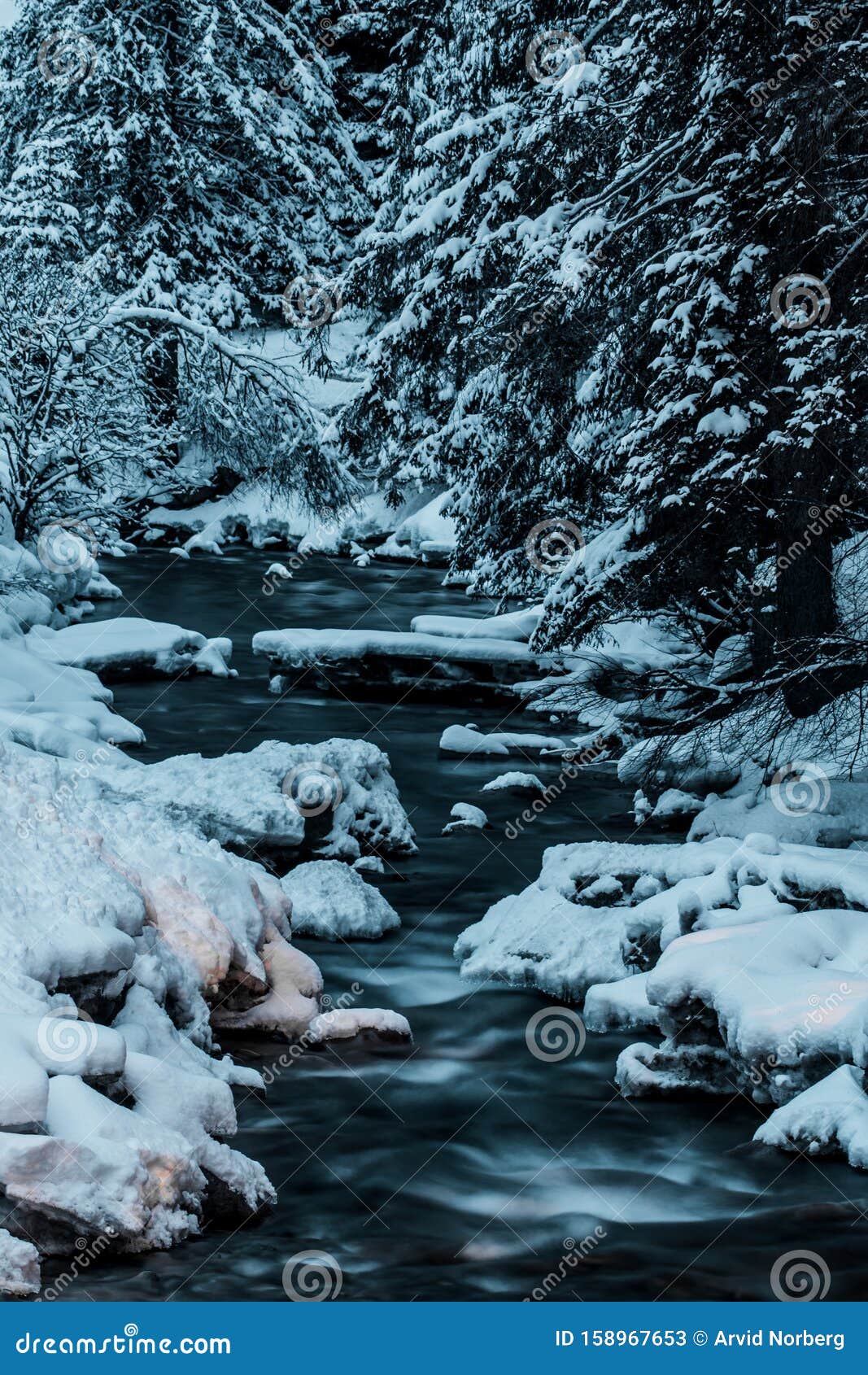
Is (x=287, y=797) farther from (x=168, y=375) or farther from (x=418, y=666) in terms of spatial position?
(x=168, y=375)

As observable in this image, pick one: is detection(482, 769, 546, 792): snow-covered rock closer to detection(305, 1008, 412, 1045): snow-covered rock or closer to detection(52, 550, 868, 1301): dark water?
detection(52, 550, 868, 1301): dark water

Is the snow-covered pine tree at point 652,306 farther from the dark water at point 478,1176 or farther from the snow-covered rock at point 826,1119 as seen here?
the snow-covered rock at point 826,1119

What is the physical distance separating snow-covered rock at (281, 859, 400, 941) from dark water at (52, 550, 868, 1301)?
0.14 m

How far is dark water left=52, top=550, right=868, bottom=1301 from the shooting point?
191 inches

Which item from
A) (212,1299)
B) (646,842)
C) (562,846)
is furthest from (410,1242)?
(646,842)

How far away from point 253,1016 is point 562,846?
9.29ft

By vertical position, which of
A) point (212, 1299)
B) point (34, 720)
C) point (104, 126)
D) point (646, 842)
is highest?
point (104, 126)

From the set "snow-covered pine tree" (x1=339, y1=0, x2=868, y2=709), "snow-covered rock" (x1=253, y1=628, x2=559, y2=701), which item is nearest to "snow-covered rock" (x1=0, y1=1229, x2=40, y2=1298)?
"snow-covered pine tree" (x1=339, y1=0, x2=868, y2=709)

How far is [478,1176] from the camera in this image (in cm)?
572

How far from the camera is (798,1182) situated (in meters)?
5.51

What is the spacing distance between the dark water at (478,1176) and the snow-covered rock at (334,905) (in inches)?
5.3

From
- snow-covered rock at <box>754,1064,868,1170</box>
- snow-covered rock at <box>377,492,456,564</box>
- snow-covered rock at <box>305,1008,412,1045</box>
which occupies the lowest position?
snow-covered rock at <box>377,492,456,564</box>

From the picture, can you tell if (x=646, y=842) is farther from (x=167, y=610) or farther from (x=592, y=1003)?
(x=167, y=610)

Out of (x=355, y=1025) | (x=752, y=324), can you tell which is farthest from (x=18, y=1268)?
(x=752, y=324)
